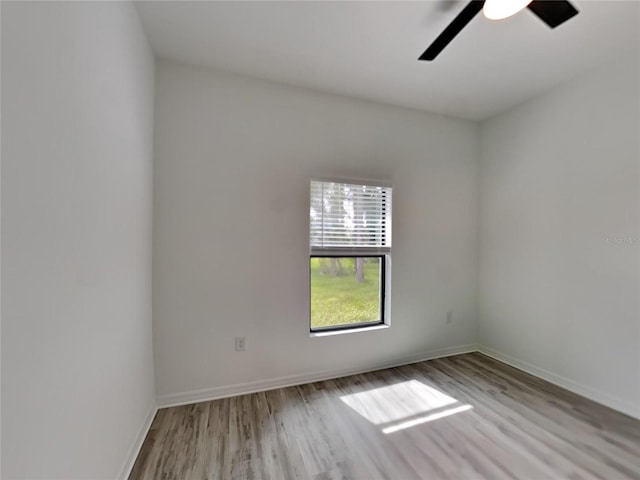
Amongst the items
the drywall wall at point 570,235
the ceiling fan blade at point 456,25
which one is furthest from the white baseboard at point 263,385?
the ceiling fan blade at point 456,25

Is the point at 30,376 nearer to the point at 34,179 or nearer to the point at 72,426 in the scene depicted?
the point at 72,426

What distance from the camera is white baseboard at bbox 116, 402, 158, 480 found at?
136 cm

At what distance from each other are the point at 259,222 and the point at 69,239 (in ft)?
4.32

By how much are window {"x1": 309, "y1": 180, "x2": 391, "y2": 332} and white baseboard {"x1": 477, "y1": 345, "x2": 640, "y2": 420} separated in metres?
1.37

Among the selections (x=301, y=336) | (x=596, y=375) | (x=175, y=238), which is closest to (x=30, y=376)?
(x=175, y=238)

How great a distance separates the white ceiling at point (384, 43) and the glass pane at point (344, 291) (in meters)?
1.62

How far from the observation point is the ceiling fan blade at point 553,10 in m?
1.17

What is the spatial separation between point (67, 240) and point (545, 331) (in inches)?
137

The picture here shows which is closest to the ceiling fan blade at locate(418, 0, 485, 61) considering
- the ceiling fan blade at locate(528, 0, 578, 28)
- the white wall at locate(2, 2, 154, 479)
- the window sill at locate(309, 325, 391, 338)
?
the ceiling fan blade at locate(528, 0, 578, 28)

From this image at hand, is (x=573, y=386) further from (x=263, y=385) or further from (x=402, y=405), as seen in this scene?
(x=263, y=385)

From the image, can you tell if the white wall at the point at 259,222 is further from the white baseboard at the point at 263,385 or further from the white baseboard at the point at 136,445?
the white baseboard at the point at 136,445

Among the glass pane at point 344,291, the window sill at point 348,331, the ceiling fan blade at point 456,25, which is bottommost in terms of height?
the window sill at point 348,331

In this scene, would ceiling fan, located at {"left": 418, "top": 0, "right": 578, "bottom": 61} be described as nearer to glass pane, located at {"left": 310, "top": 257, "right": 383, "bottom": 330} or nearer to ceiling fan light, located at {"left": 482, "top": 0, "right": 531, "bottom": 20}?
ceiling fan light, located at {"left": 482, "top": 0, "right": 531, "bottom": 20}

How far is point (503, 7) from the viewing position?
47.8 inches
